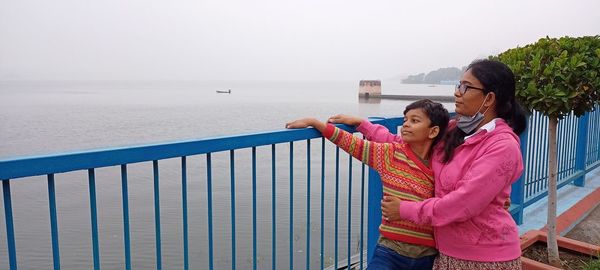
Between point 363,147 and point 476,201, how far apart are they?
0.62 m

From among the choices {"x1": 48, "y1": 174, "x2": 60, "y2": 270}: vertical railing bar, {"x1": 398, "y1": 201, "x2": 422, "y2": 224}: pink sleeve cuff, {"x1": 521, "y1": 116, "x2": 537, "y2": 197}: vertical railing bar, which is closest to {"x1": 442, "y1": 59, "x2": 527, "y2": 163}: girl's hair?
{"x1": 398, "y1": 201, "x2": 422, "y2": 224}: pink sleeve cuff

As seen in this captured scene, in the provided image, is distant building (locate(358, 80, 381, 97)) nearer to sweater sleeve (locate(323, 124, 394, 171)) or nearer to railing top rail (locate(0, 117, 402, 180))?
sweater sleeve (locate(323, 124, 394, 171))

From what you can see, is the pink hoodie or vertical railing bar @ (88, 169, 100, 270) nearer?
vertical railing bar @ (88, 169, 100, 270)

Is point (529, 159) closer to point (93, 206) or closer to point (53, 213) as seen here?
point (93, 206)

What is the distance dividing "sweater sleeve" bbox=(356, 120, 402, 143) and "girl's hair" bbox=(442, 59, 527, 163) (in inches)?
17.3

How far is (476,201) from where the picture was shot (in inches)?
70.7

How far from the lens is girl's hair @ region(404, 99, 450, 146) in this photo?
6.84 ft

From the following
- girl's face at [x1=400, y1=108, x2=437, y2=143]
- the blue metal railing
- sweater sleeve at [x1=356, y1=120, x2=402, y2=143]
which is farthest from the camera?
sweater sleeve at [x1=356, y1=120, x2=402, y2=143]

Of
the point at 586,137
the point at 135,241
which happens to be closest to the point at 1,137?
the point at 135,241

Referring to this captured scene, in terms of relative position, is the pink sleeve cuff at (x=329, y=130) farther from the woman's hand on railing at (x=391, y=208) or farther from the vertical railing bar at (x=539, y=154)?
the vertical railing bar at (x=539, y=154)

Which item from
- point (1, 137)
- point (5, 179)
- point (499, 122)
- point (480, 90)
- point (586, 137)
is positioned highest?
point (480, 90)

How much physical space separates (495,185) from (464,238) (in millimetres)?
302

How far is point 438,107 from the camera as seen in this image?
2102mm

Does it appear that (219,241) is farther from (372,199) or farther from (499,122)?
(499,122)
